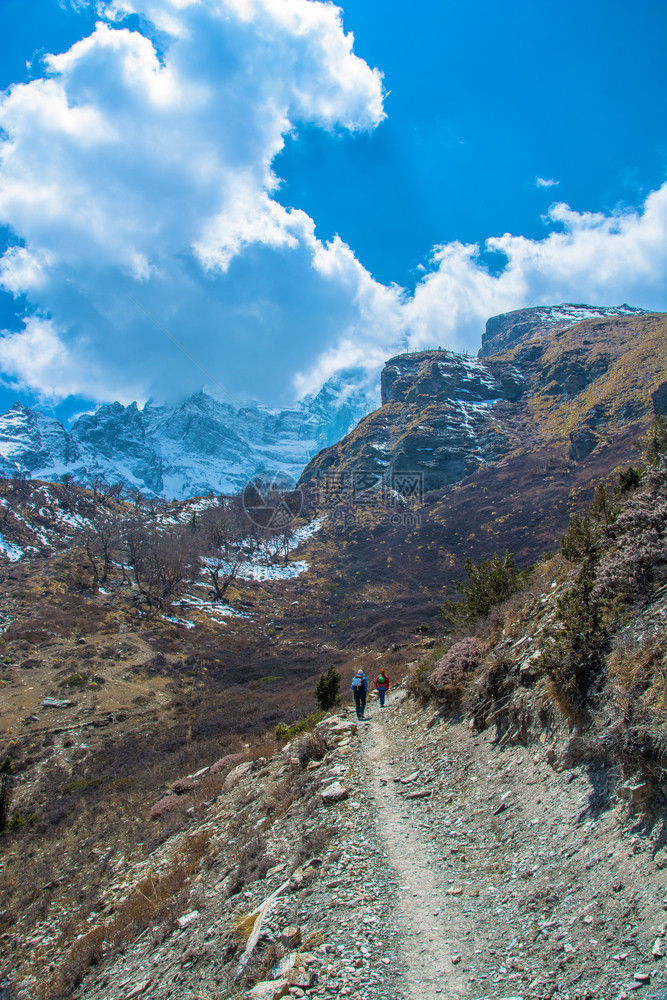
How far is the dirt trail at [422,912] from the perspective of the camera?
416 cm

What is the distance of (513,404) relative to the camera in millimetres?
128750

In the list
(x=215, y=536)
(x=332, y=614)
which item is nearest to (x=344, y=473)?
(x=215, y=536)

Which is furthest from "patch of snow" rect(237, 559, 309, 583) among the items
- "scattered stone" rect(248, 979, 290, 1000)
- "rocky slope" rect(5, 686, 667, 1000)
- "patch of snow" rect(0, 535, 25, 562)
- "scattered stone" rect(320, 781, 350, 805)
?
"scattered stone" rect(248, 979, 290, 1000)

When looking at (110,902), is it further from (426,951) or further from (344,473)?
(344,473)

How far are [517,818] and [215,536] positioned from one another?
73.9m

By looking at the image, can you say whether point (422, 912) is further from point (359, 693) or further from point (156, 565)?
point (156, 565)

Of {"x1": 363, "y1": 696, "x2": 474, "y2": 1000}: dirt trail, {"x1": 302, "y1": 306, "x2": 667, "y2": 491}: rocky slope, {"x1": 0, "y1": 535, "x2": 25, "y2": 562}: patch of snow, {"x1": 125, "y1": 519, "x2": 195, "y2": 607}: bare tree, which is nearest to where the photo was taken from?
{"x1": 363, "y1": 696, "x2": 474, "y2": 1000}: dirt trail

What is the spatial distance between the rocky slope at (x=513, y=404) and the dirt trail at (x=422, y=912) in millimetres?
90427

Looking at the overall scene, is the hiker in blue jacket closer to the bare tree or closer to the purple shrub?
the purple shrub

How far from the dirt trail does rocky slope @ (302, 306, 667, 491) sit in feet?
297

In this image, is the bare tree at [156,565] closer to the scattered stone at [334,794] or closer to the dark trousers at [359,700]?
the dark trousers at [359,700]

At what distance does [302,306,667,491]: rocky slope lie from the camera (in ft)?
304

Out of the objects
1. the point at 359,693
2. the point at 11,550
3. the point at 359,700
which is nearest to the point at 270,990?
the point at 359,693

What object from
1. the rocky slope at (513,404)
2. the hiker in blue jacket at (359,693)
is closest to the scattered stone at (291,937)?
the hiker in blue jacket at (359,693)
